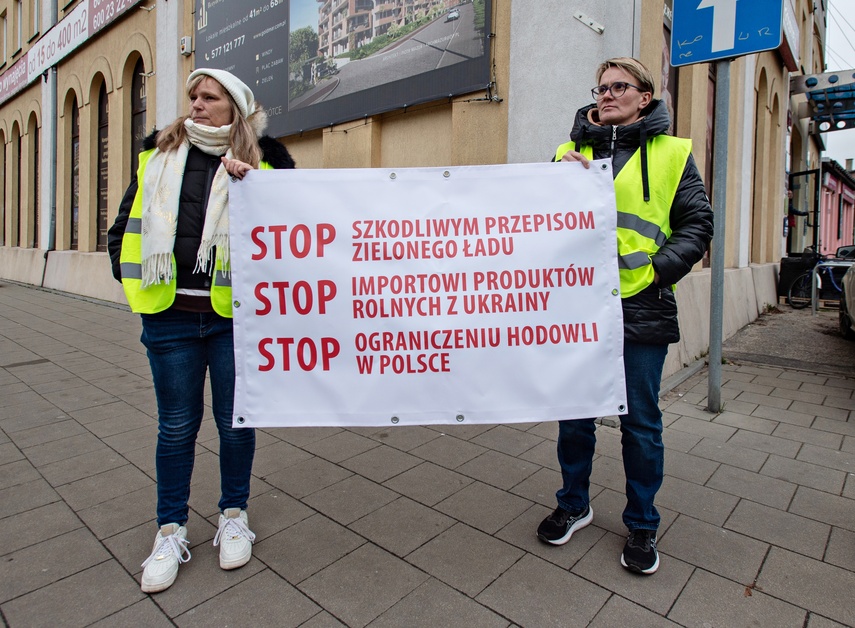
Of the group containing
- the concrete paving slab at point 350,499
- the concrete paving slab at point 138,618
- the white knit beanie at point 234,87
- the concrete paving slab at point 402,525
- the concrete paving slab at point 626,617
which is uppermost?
the white knit beanie at point 234,87

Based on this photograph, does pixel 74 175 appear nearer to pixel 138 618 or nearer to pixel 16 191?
pixel 16 191

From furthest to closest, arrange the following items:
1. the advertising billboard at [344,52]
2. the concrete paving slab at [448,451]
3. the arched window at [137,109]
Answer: the arched window at [137,109], the advertising billboard at [344,52], the concrete paving slab at [448,451]

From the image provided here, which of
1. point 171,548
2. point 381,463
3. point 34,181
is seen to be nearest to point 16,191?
point 34,181

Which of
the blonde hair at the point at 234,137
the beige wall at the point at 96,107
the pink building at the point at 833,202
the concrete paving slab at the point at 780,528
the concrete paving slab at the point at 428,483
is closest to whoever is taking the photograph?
the blonde hair at the point at 234,137

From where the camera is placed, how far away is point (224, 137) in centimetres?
253

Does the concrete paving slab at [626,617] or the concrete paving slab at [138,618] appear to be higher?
the concrete paving slab at [626,617]

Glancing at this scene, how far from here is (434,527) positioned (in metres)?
2.89

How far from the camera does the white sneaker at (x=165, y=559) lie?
2.38 metres

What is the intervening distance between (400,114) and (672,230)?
462cm

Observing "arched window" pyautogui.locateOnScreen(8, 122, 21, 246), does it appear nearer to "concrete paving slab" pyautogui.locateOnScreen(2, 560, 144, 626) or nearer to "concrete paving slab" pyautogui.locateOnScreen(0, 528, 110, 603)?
"concrete paving slab" pyautogui.locateOnScreen(0, 528, 110, 603)

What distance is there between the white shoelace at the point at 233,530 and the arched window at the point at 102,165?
11910 millimetres

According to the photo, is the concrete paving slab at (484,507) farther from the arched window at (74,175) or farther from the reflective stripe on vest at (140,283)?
the arched window at (74,175)

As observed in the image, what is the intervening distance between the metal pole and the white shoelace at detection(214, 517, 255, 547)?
347cm

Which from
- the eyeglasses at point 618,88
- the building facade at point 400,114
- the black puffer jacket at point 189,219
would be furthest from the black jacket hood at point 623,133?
the building facade at point 400,114
